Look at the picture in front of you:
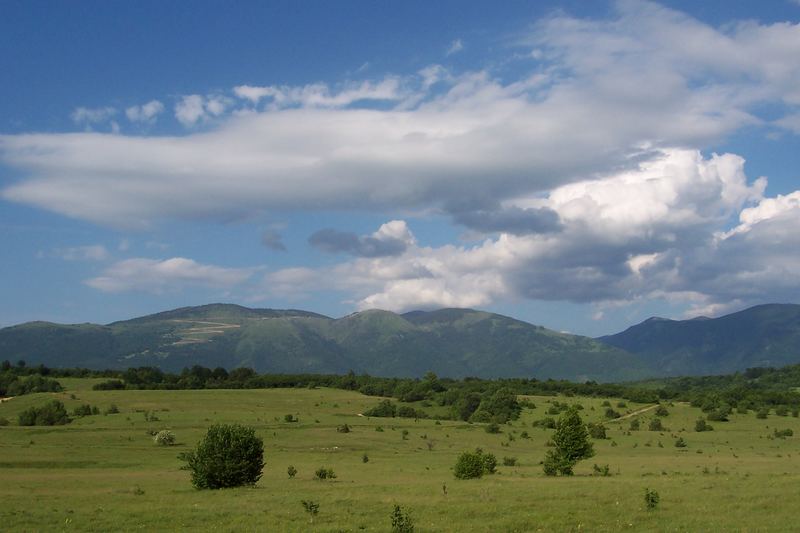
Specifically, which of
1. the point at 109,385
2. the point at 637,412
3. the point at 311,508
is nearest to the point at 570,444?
the point at 311,508

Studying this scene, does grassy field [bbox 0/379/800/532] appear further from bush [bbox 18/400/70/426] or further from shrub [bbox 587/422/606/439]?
bush [bbox 18/400/70/426]

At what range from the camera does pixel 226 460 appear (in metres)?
45.7

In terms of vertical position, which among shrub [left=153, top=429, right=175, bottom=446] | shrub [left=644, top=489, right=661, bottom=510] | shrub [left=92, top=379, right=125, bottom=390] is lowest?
shrub [left=153, top=429, right=175, bottom=446]

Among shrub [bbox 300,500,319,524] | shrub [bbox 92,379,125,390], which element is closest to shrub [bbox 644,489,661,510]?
shrub [bbox 300,500,319,524]

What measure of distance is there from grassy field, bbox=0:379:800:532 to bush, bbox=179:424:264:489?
151cm

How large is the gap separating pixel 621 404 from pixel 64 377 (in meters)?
125

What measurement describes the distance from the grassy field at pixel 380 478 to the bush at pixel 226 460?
4.95 ft

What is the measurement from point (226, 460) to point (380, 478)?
497 inches

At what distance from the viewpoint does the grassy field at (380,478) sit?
31.4 metres

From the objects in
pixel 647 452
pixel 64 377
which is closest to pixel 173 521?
pixel 647 452

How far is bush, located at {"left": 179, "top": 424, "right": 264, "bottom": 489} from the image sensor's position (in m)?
45.2

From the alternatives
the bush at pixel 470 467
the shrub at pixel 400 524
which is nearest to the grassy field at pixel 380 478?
the shrub at pixel 400 524

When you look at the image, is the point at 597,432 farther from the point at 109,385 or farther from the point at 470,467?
the point at 109,385

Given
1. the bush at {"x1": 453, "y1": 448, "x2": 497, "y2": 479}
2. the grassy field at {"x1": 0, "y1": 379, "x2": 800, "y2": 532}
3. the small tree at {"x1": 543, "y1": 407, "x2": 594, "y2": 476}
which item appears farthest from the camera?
the small tree at {"x1": 543, "y1": 407, "x2": 594, "y2": 476}
